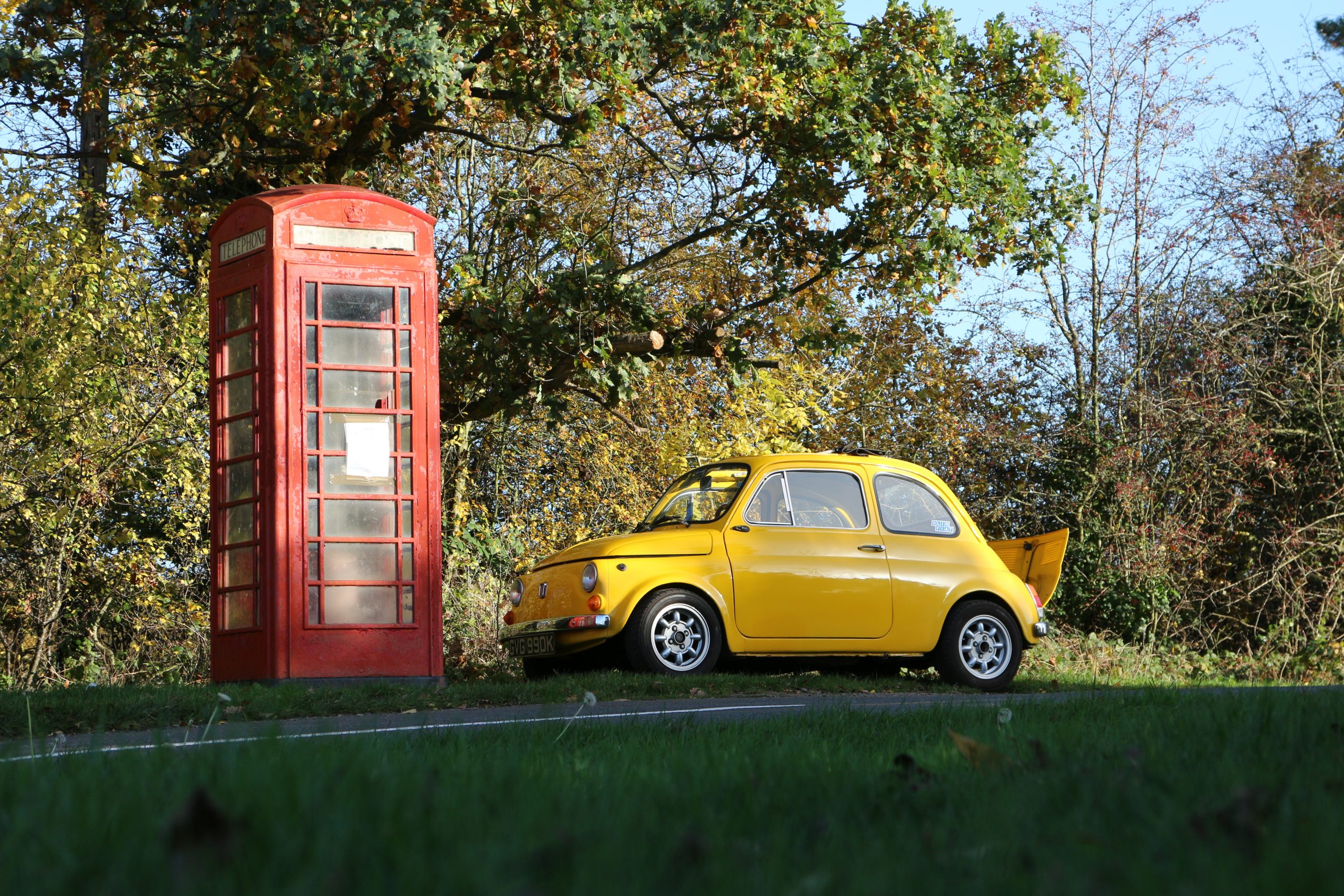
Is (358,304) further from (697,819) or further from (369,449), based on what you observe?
(697,819)

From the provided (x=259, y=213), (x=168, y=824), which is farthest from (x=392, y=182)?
(x=168, y=824)

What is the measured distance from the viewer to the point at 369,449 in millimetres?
9625

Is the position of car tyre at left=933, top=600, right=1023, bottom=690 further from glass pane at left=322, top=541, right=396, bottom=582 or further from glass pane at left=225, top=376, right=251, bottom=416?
glass pane at left=225, top=376, right=251, bottom=416

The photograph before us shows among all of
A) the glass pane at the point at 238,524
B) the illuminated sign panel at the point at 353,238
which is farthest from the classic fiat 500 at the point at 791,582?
the illuminated sign panel at the point at 353,238

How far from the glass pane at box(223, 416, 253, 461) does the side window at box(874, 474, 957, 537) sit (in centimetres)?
488

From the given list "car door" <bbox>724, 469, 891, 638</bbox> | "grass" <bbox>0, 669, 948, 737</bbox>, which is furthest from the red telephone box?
"car door" <bbox>724, 469, 891, 638</bbox>

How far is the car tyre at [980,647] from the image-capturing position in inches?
416

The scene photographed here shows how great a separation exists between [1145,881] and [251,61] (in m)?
11.1

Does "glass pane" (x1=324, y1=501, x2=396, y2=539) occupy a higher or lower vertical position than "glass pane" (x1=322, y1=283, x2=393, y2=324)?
lower

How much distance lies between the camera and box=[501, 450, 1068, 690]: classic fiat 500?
9.80 metres

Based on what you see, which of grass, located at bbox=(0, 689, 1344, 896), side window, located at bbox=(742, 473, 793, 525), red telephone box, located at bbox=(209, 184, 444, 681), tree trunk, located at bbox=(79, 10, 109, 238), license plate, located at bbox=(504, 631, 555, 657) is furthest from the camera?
tree trunk, located at bbox=(79, 10, 109, 238)

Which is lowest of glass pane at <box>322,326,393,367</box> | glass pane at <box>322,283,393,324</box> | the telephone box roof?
glass pane at <box>322,326,393,367</box>

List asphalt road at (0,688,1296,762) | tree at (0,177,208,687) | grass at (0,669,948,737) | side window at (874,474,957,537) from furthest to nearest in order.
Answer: tree at (0,177,208,687) → side window at (874,474,957,537) → grass at (0,669,948,737) → asphalt road at (0,688,1296,762)

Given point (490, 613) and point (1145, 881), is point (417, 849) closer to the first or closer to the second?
point (1145, 881)
